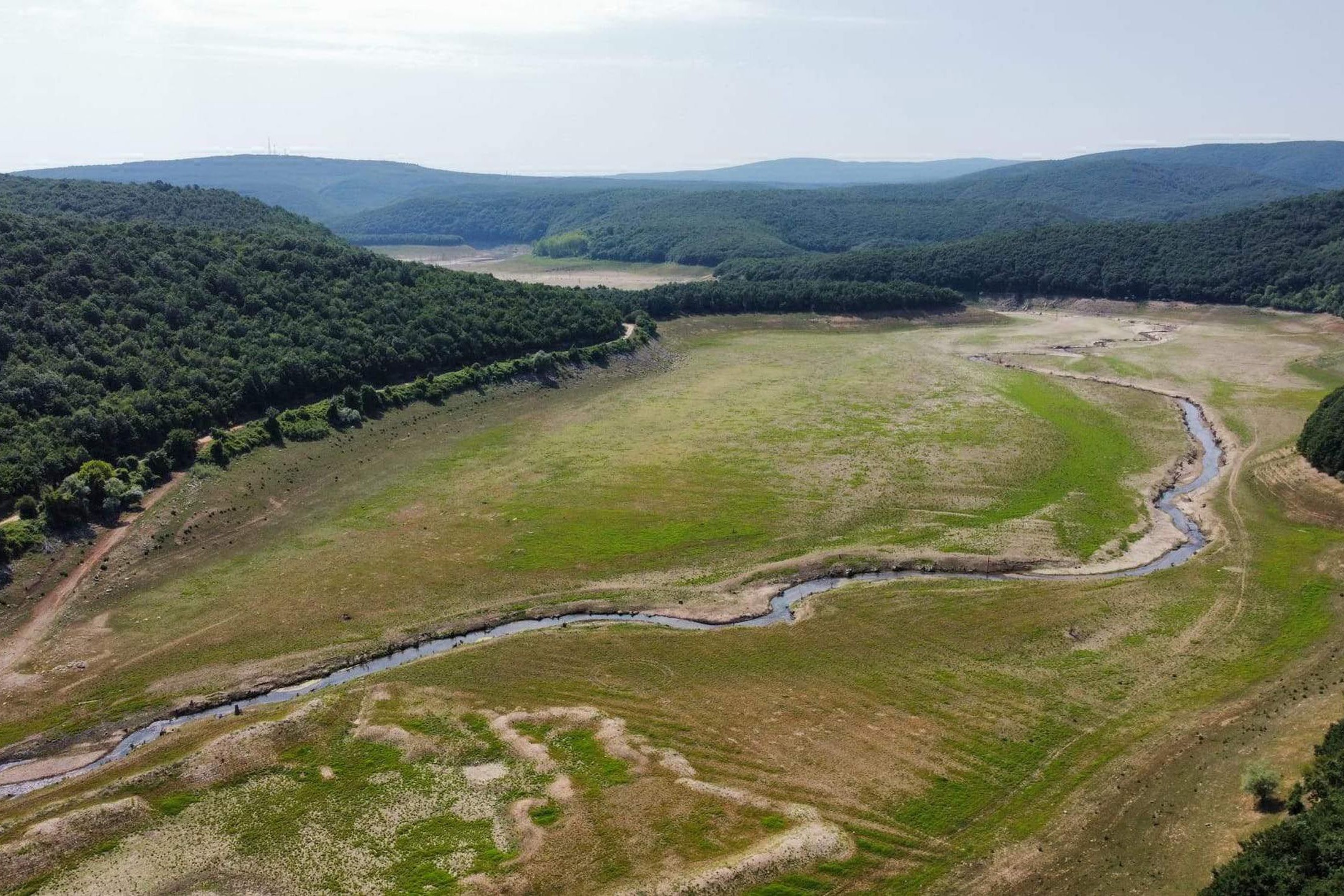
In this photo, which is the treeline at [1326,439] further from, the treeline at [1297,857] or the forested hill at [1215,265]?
the forested hill at [1215,265]

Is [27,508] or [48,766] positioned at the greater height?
[27,508]

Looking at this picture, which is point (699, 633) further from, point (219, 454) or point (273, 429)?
point (273, 429)

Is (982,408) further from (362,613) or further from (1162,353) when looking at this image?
(362,613)

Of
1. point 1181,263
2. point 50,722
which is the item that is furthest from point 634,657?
point 1181,263

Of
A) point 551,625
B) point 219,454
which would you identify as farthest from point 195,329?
point 551,625

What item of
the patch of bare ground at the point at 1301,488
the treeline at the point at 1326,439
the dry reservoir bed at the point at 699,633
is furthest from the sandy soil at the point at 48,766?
the treeline at the point at 1326,439

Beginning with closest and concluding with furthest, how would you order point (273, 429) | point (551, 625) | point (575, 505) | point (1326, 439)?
point (551, 625) < point (1326, 439) < point (575, 505) < point (273, 429)

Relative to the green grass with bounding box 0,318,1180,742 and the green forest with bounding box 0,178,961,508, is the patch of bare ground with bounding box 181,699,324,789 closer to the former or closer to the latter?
the green grass with bounding box 0,318,1180,742
